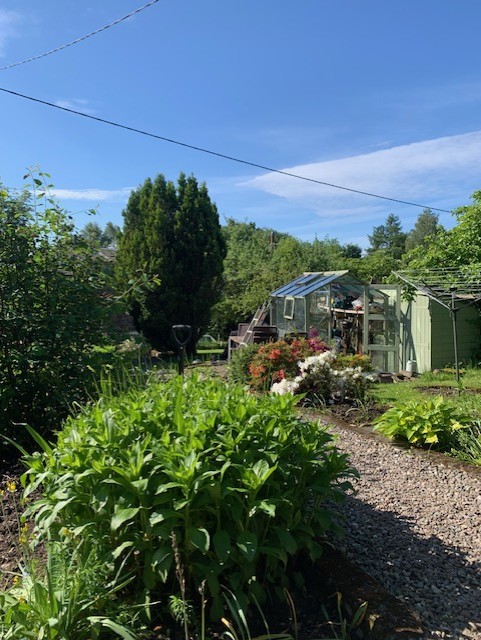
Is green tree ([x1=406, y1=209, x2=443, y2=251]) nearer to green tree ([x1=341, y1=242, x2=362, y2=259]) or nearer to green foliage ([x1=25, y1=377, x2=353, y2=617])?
green tree ([x1=341, y1=242, x2=362, y2=259])

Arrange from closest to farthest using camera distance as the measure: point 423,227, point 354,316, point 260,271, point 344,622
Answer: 1. point 344,622
2. point 354,316
3. point 260,271
4. point 423,227

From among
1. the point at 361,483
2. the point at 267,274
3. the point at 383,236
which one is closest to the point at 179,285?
the point at 267,274

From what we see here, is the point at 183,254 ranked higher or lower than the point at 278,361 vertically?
higher

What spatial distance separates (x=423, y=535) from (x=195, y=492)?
70.9 inches

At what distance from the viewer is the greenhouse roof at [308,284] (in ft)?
38.1

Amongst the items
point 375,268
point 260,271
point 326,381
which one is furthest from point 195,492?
point 375,268

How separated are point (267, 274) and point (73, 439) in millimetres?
18616

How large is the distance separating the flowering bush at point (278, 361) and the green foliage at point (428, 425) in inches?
100

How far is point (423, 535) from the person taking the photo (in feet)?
9.73

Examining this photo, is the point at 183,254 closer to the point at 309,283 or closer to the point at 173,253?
the point at 173,253

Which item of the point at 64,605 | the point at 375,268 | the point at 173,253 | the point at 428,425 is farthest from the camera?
the point at 375,268

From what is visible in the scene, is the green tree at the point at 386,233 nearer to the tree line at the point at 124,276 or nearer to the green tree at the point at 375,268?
the tree line at the point at 124,276

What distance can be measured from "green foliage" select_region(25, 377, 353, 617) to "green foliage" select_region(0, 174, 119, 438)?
1652 millimetres

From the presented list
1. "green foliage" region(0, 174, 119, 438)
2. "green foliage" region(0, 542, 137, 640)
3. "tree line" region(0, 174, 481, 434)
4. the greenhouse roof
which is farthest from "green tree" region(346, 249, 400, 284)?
"green foliage" region(0, 542, 137, 640)
